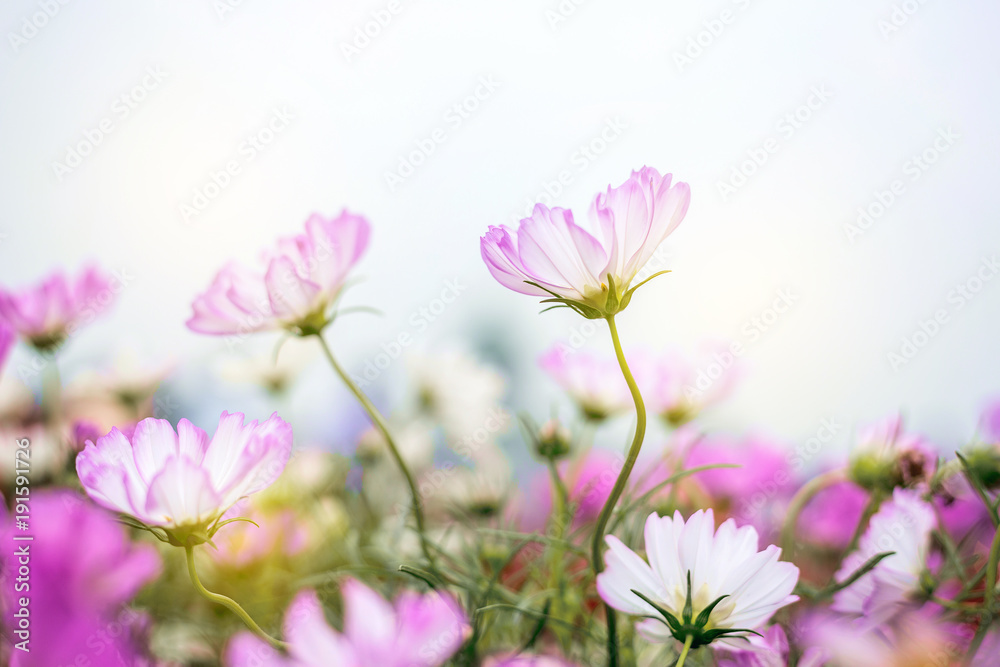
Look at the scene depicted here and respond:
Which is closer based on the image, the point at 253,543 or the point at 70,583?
the point at 70,583

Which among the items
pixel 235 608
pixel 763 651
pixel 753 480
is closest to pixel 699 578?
pixel 763 651

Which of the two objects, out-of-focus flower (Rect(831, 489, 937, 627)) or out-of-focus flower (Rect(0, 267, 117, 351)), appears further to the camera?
out-of-focus flower (Rect(0, 267, 117, 351))

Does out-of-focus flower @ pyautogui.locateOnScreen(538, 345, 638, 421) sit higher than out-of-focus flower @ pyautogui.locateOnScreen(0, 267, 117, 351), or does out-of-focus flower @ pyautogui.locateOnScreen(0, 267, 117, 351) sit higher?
out-of-focus flower @ pyautogui.locateOnScreen(538, 345, 638, 421)

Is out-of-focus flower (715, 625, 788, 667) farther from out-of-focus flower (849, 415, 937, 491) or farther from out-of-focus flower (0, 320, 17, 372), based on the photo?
out-of-focus flower (0, 320, 17, 372)

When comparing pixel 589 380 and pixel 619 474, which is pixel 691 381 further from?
pixel 619 474

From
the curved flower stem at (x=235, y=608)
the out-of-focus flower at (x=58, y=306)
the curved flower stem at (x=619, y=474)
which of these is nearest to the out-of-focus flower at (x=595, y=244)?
the curved flower stem at (x=619, y=474)

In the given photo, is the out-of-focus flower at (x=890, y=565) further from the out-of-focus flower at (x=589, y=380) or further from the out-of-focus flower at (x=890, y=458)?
the out-of-focus flower at (x=589, y=380)

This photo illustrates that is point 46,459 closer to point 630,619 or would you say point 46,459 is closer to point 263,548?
point 263,548

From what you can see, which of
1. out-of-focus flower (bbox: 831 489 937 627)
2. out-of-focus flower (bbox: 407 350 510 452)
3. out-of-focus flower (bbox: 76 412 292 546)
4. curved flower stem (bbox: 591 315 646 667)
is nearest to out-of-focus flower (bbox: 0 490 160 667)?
out-of-focus flower (bbox: 76 412 292 546)
